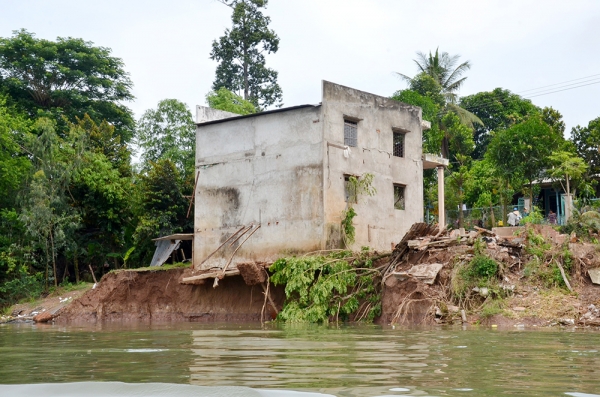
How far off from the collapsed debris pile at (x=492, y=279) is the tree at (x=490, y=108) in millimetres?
28660

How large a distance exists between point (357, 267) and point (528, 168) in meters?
13.1

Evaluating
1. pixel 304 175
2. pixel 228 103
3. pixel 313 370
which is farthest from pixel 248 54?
pixel 313 370

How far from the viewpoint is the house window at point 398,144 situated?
2609 cm

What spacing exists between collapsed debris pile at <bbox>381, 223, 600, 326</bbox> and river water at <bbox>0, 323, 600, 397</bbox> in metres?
7.20

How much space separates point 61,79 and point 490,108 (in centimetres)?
2630

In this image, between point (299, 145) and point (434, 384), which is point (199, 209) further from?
point (434, 384)

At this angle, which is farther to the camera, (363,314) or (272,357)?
(363,314)

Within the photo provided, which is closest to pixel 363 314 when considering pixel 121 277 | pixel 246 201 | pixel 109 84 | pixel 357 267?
pixel 357 267

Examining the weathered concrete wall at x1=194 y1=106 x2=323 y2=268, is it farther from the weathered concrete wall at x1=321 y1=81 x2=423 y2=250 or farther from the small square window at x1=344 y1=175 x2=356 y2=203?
the small square window at x1=344 y1=175 x2=356 y2=203

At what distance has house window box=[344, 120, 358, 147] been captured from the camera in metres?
23.9

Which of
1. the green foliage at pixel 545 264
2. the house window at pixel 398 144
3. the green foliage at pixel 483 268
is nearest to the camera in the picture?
the green foliage at pixel 545 264

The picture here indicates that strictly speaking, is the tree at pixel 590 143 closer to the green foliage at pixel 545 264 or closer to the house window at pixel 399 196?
the house window at pixel 399 196

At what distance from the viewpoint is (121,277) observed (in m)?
26.7

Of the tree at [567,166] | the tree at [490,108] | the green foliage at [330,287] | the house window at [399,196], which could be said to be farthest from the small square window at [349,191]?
the tree at [490,108]
